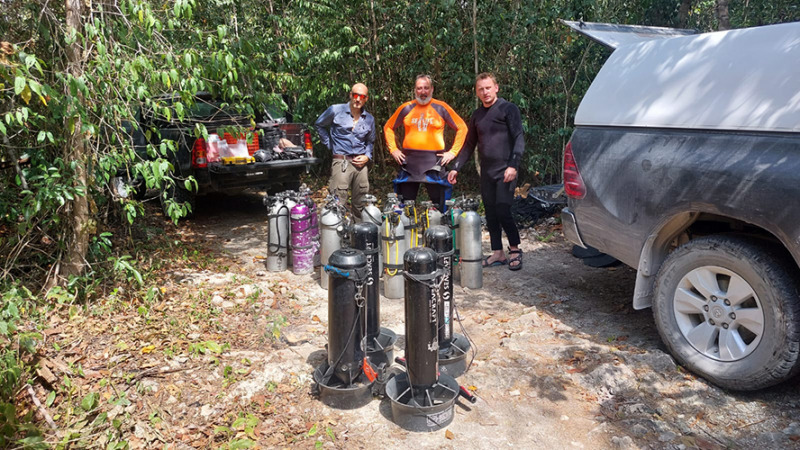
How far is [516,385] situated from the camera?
3924mm

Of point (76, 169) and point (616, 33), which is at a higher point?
point (616, 33)

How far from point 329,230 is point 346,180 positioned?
1.25 meters

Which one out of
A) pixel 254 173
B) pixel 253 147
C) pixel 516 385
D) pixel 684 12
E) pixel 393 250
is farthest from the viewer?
pixel 684 12

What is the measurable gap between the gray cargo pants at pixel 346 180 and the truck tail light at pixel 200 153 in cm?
218

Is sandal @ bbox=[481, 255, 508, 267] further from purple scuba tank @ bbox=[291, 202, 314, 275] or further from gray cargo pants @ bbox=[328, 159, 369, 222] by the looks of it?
purple scuba tank @ bbox=[291, 202, 314, 275]

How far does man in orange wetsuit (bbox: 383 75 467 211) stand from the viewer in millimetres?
6535

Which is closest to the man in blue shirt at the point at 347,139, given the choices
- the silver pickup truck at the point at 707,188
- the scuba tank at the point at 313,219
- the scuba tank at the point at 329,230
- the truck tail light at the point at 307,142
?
the scuba tank at the point at 313,219

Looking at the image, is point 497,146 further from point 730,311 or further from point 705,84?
point 730,311

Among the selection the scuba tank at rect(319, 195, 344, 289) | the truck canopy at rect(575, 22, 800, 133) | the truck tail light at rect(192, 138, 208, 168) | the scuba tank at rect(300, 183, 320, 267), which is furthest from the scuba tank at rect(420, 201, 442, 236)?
the truck tail light at rect(192, 138, 208, 168)

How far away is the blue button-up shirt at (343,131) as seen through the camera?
22.6ft

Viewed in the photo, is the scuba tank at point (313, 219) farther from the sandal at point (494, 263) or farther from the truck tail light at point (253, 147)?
the truck tail light at point (253, 147)

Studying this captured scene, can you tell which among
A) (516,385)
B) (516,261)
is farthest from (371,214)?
(516,385)

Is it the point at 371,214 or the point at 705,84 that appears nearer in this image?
the point at 705,84

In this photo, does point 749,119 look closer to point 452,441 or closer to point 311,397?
point 452,441
